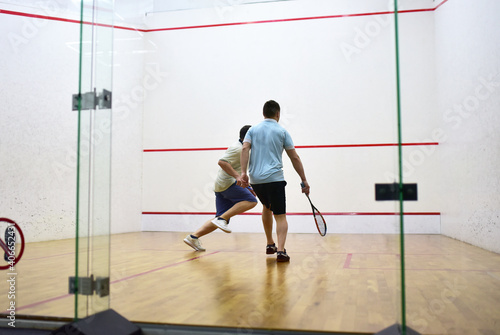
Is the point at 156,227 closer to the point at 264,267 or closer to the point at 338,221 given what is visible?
the point at 338,221

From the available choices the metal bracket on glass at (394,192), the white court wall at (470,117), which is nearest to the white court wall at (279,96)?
the white court wall at (470,117)

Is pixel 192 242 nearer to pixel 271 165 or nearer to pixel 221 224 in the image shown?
pixel 221 224

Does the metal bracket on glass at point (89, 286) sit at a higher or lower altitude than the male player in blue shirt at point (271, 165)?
lower

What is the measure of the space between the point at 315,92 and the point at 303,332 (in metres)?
3.80

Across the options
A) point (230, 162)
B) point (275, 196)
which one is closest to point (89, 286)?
point (275, 196)

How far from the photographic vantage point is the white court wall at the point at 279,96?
464cm

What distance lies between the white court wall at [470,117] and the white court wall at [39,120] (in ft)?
10.5

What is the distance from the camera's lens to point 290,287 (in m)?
1.86

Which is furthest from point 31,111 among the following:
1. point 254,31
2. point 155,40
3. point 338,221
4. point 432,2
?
point 432,2

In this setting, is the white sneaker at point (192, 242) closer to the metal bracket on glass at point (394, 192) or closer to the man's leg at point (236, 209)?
the man's leg at point (236, 209)

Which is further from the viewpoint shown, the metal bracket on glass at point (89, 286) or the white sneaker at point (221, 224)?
the white sneaker at point (221, 224)

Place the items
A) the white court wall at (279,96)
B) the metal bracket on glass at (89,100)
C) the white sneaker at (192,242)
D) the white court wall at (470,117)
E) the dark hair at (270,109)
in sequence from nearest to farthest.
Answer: the metal bracket on glass at (89,100), the dark hair at (270,109), the white court wall at (470,117), the white sneaker at (192,242), the white court wall at (279,96)

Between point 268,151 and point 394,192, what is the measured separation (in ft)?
5.17

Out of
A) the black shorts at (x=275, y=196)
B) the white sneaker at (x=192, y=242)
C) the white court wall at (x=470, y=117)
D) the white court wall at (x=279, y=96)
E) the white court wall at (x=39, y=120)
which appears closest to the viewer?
the black shorts at (x=275, y=196)
